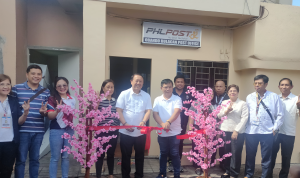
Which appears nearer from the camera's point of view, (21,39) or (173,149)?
(173,149)

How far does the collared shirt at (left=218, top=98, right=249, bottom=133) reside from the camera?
348cm

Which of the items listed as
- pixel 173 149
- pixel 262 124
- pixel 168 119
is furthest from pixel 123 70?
pixel 262 124

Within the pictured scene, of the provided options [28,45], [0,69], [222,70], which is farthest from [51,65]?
[222,70]

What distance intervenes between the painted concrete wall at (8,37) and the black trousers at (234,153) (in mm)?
4383

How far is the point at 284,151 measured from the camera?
3648 millimetres

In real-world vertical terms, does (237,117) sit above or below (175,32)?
below

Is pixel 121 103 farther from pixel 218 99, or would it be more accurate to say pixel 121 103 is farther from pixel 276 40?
pixel 276 40

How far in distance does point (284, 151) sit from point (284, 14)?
3.17 metres

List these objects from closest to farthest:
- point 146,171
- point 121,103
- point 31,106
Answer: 1. point 31,106
2. point 121,103
3. point 146,171

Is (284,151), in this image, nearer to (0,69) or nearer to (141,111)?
(141,111)

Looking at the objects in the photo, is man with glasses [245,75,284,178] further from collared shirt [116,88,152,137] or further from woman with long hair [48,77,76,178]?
woman with long hair [48,77,76,178]

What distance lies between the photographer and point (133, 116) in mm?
3297

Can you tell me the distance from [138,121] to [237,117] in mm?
1781

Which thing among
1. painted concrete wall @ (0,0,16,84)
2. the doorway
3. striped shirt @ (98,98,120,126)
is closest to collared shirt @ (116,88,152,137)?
striped shirt @ (98,98,120,126)
